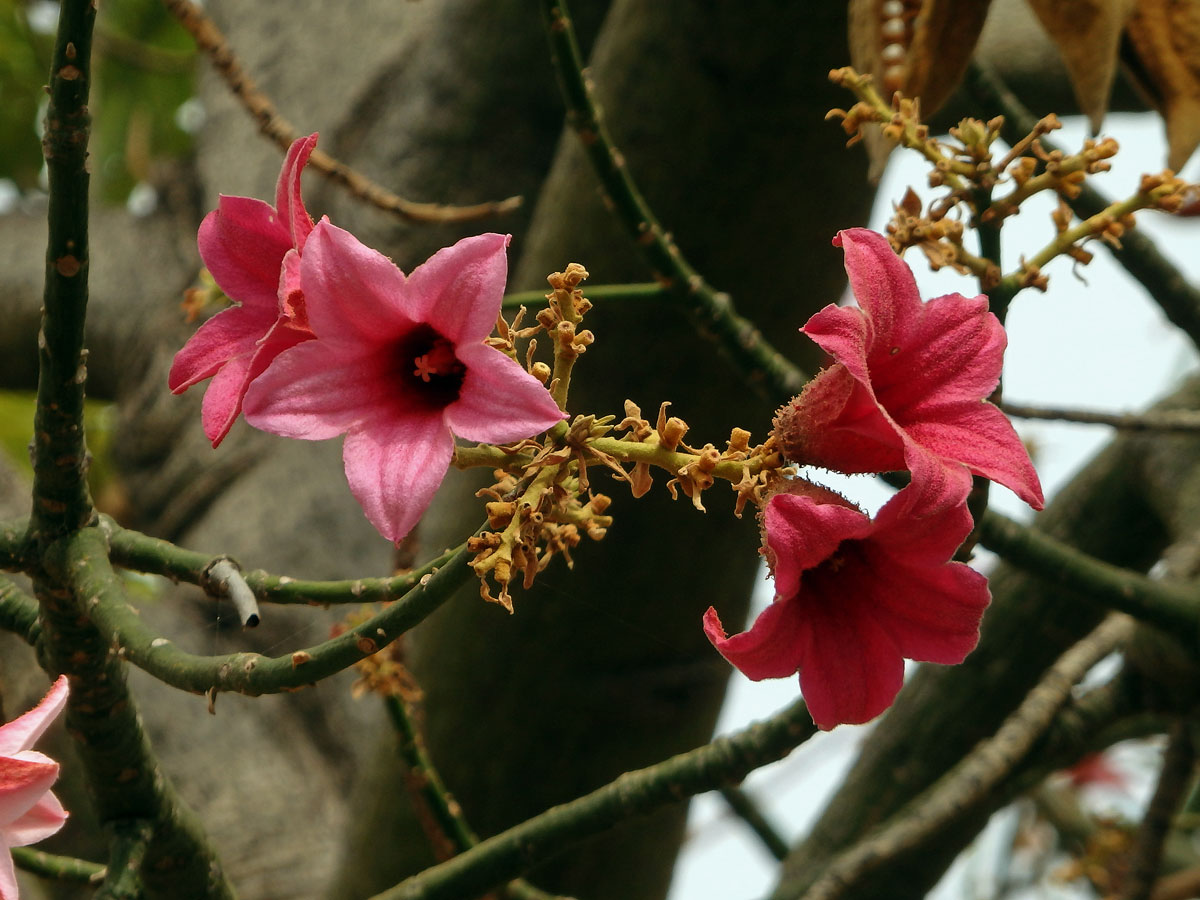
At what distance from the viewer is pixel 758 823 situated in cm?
216

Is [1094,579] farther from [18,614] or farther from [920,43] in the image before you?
[18,614]

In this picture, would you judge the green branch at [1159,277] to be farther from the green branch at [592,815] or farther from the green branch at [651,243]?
the green branch at [592,815]

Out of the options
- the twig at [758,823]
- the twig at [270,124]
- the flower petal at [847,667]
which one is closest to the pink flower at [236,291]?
the flower petal at [847,667]

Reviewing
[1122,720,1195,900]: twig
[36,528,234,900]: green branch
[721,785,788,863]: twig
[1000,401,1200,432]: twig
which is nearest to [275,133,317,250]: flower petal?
[36,528,234,900]: green branch

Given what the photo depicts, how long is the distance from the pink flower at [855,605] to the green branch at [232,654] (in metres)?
0.14

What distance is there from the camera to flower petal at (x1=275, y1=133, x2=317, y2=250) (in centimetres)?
61

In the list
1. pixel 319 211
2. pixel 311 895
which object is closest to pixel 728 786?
pixel 311 895

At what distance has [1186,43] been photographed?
0.94 metres

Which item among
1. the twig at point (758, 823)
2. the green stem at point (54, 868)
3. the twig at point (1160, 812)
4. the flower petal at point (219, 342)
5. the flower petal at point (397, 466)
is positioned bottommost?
the twig at point (758, 823)

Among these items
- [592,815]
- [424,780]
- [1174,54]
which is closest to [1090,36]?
[1174,54]

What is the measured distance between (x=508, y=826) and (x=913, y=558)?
1112mm

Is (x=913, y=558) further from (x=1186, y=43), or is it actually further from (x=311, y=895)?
(x=311, y=895)

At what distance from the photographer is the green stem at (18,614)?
79 centimetres

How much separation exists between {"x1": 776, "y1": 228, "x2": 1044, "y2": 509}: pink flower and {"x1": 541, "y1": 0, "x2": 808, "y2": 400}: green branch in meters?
0.31
